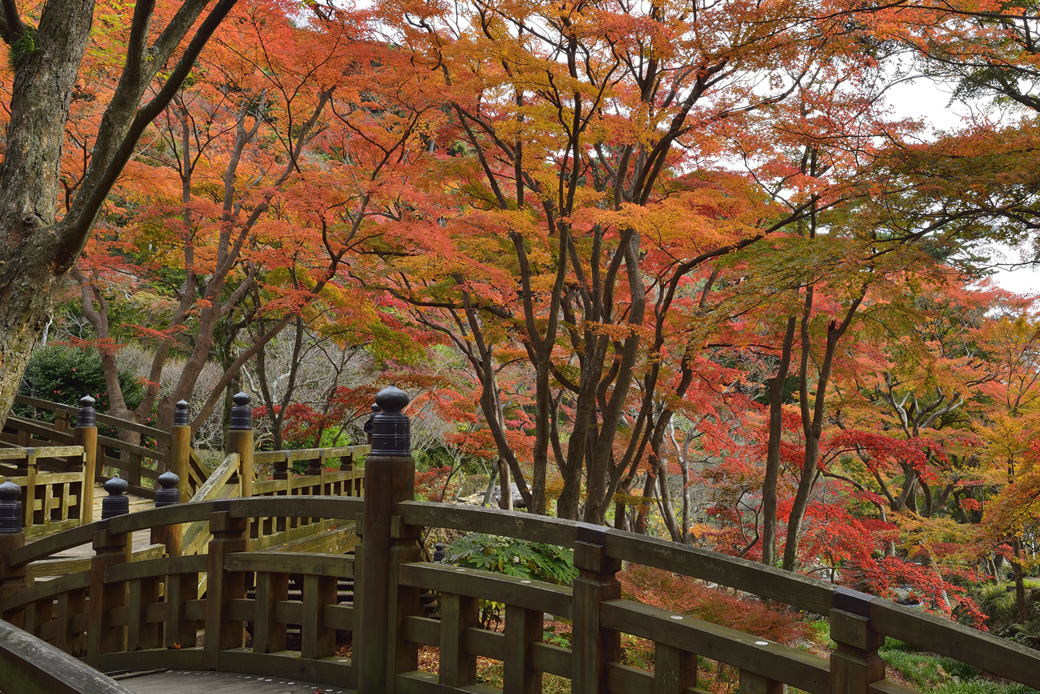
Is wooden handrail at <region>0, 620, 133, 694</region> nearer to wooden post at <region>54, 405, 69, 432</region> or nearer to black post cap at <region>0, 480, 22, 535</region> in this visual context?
black post cap at <region>0, 480, 22, 535</region>

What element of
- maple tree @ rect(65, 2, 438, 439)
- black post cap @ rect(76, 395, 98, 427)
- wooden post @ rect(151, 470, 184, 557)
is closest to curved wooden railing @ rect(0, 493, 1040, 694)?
wooden post @ rect(151, 470, 184, 557)

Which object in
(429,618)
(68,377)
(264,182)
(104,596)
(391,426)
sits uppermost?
(264,182)

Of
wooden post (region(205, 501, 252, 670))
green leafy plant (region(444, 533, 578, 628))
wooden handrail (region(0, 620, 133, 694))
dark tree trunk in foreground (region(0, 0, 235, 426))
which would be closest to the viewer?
wooden handrail (region(0, 620, 133, 694))

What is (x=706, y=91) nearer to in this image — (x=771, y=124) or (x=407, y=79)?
(x=771, y=124)

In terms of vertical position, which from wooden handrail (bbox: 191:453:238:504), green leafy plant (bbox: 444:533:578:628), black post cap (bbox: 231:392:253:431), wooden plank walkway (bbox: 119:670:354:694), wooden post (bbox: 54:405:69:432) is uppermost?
black post cap (bbox: 231:392:253:431)

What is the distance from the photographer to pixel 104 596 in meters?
5.30

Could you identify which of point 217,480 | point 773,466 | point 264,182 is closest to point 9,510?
point 217,480

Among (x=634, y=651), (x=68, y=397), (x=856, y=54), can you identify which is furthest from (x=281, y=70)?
(x=68, y=397)

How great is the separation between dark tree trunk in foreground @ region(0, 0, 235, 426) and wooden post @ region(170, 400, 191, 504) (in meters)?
4.38

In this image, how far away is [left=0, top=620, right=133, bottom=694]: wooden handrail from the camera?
1.28 m

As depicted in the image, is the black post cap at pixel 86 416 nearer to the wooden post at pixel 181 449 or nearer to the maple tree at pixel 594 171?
the wooden post at pixel 181 449

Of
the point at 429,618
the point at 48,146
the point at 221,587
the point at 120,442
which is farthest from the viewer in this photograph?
the point at 120,442

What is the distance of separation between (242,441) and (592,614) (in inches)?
224

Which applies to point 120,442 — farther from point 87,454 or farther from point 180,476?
point 180,476
